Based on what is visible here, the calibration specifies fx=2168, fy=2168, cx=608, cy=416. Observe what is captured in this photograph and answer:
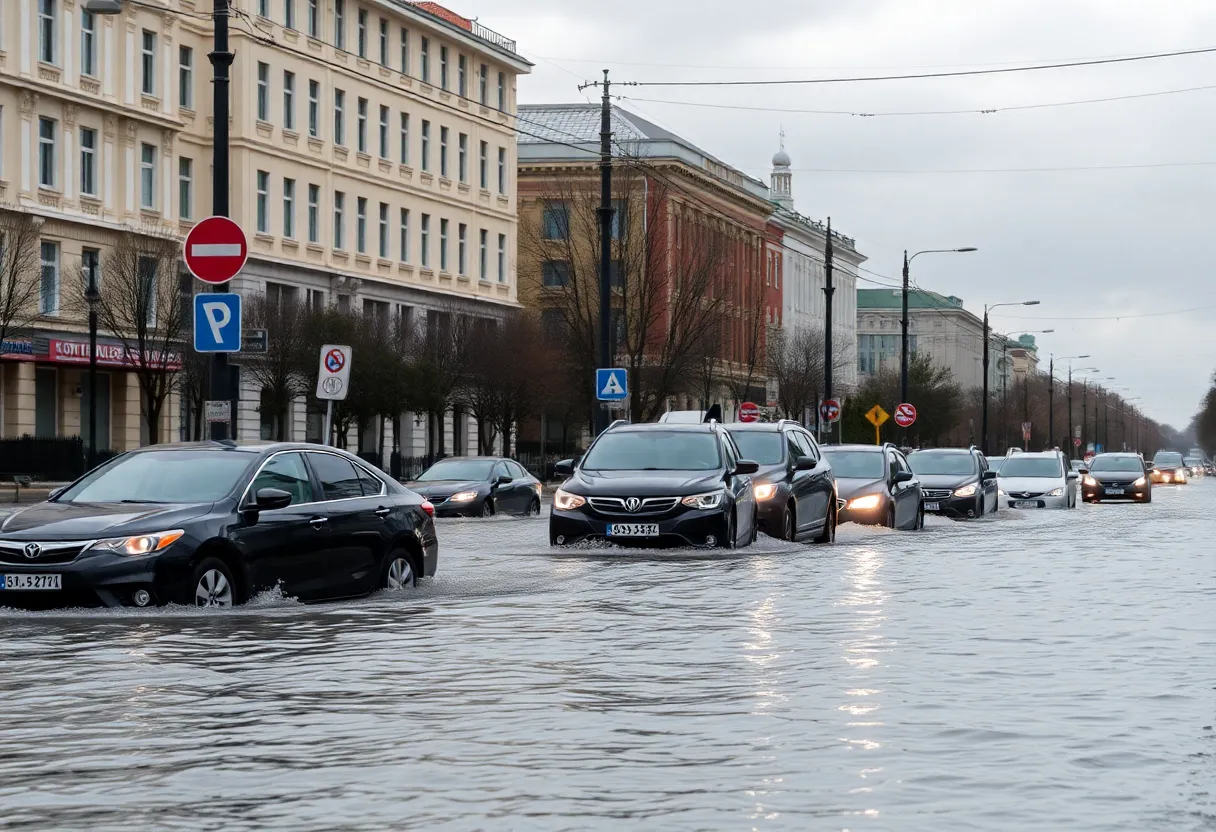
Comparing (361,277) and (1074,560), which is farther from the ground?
(361,277)

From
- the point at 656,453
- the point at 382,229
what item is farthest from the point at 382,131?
the point at 656,453

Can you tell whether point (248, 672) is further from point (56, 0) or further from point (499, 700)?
point (56, 0)

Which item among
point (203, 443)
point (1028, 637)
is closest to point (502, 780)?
point (1028, 637)

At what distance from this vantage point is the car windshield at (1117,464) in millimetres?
60438

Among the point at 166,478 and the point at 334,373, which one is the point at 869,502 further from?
the point at 166,478

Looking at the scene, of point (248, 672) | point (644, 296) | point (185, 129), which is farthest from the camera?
point (185, 129)

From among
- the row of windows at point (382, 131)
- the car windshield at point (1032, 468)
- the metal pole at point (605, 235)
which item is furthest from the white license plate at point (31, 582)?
the row of windows at point (382, 131)

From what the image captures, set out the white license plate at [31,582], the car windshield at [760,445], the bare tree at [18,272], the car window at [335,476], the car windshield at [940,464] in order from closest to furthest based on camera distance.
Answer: the white license plate at [31,582], the car window at [335,476], the car windshield at [760,445], the car windshield at [940,464], the bare tree at [18,272]

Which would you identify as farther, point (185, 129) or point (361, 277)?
point (361, 277)

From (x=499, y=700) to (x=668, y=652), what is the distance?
257 centimetres

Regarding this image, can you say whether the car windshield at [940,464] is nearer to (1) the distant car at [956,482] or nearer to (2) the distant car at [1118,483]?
(1) the distant car at [956,482]

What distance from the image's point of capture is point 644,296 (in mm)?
55375

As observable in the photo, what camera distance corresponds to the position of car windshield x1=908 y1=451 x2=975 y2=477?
1670 inches

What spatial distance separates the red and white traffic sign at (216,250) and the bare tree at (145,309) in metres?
33.4
